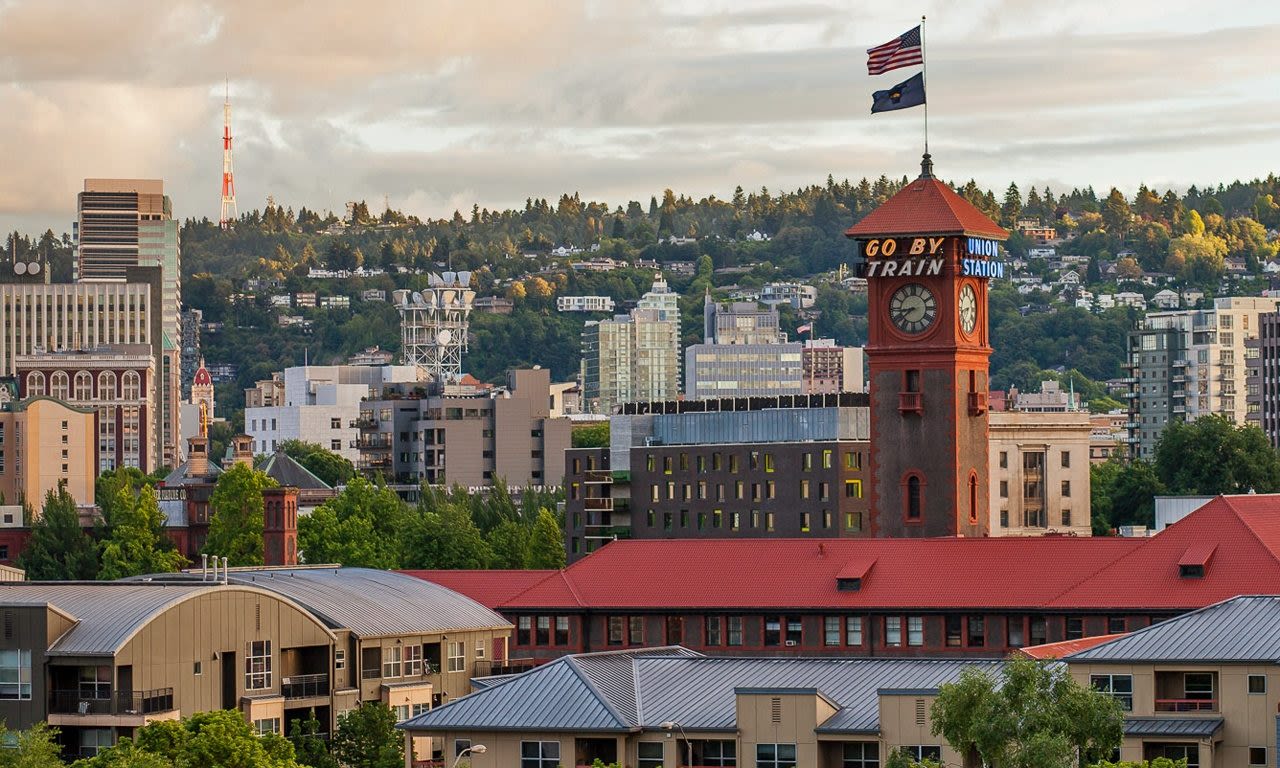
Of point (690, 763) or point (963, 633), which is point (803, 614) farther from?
point (690, 763)

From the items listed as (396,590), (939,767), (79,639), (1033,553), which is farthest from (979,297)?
(939,767)

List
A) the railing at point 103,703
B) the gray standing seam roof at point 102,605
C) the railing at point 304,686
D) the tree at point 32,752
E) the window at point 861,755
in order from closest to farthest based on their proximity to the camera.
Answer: the tree at point 32,752 → the window at point 861,755 → the railing at point 103,703 → the gray standing seam roof at point 102,605 → the railing at point 304,686

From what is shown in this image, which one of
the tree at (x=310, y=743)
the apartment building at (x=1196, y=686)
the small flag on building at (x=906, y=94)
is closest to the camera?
the apartment building at (x=1196, y=686)

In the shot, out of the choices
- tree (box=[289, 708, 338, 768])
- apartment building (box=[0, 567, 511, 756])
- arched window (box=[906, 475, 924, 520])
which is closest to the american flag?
arched window (box=[906, 475, 924, 520])

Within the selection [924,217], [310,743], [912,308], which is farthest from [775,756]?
[924,217]

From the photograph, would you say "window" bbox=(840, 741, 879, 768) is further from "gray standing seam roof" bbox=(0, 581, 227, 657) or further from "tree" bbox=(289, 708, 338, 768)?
"gray standing seam roof" bbox=(0, 581, 227, 657)

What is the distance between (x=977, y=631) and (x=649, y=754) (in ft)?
139

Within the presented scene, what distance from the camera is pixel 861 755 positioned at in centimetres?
11506

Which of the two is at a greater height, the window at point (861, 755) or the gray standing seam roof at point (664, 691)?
the gray standing seam roof at point (664, 691)

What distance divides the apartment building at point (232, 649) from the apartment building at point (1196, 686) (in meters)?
37.3

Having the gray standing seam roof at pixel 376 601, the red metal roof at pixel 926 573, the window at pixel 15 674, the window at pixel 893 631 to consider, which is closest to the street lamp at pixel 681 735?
the window at pixel 15 674

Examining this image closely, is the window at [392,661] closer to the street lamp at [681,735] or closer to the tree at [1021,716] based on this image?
the street lamp at [681,735]

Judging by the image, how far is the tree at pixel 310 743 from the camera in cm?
13338

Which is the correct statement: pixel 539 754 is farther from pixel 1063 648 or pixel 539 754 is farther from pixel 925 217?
pixel 925 217
